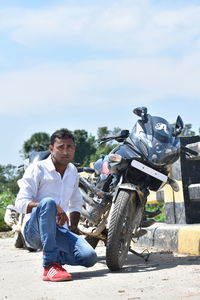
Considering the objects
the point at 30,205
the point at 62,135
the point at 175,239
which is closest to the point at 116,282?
the point at 30,205

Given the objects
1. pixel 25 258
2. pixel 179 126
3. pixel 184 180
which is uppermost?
pixel 179 126

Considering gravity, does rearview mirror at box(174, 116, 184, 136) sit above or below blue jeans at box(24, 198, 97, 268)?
above

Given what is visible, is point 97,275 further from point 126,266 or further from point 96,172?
point 96,172

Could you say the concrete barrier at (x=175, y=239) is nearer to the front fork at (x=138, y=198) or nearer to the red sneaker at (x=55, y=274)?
the front fork at (x=138, y=198)

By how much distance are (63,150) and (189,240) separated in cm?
198

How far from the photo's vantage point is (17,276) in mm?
5590

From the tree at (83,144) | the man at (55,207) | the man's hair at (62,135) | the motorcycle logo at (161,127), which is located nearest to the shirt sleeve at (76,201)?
the man at (55,207)

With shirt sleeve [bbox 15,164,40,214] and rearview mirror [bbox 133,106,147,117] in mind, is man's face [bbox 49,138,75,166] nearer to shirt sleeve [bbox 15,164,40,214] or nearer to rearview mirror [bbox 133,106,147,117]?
shirt sleeve [bbox 15,164,40,214]

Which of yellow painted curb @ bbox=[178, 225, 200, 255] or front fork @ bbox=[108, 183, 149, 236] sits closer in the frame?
front fork @ bbox=[108, 183, 149, 236]

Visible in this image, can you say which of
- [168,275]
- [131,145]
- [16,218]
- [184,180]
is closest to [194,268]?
[168,275]

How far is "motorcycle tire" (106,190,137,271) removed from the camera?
5461mm

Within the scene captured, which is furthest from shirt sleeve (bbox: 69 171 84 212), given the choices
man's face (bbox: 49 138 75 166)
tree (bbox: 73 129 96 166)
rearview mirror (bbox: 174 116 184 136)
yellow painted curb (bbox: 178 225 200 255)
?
tree (bbox: 73 129 96 166)

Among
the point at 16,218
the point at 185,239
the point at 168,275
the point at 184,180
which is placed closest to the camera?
the point at 168,275

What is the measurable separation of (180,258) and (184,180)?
149cm
